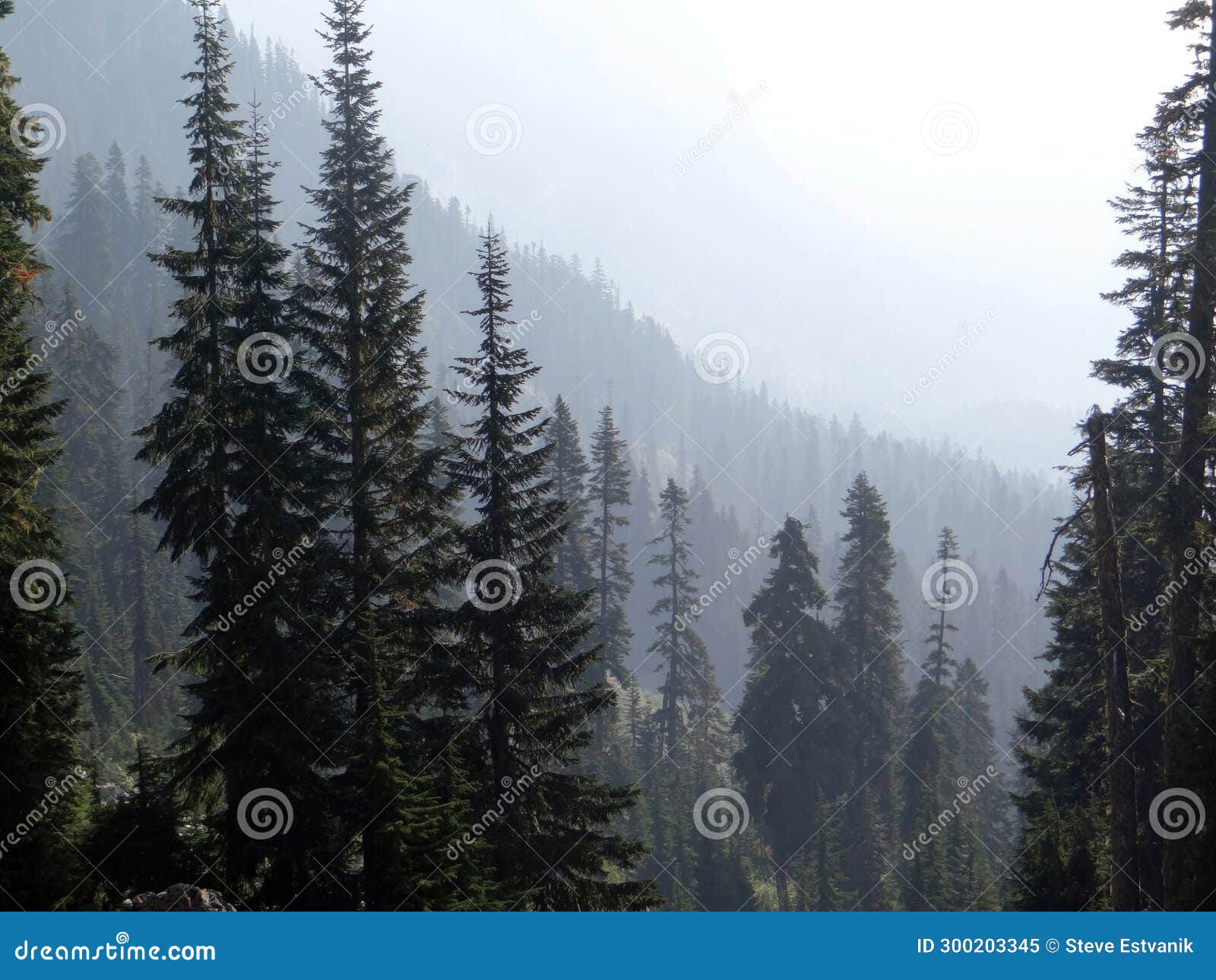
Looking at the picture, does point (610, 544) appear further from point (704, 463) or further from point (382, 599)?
point (704, 463)

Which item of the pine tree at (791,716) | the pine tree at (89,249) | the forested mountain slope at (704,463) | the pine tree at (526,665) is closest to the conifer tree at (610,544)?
the pine tree at (791,716)

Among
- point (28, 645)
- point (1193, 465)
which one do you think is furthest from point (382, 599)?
point (1193, 465)

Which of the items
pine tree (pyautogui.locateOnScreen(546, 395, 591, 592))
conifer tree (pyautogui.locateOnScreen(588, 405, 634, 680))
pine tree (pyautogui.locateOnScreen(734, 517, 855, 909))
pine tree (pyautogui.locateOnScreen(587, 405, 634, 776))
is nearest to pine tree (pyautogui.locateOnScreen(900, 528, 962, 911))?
pine tree (pyautogui.locateOnScreen(734, 517, 855, 909))

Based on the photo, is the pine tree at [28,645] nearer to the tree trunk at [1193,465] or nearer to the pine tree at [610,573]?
the tree trunk at [1193,465]

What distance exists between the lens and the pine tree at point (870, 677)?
38594mm

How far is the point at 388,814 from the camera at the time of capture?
43.0 ft

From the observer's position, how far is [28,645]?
14.2m

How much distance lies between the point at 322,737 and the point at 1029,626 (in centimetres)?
12549

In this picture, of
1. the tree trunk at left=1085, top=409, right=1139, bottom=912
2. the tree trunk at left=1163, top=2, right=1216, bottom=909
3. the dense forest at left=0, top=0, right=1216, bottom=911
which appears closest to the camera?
the tree trunk at left=1085, top=409, right=1139, bottom=912

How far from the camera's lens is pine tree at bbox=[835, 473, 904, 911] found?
1519 inches

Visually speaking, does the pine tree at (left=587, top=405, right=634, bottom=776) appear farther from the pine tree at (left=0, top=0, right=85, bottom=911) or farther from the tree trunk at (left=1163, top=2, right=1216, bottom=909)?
the pine tree at (left=0, top=0, right=85, bottom=911)

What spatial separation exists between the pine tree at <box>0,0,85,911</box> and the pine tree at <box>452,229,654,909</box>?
6800mm

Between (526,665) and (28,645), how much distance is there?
835cm

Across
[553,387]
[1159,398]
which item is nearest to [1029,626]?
[553,387]
